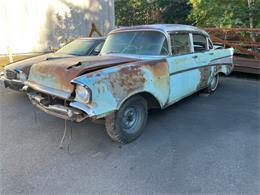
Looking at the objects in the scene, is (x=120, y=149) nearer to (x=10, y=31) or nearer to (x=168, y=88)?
(x=168, y=88)

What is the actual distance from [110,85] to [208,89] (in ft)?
11.6

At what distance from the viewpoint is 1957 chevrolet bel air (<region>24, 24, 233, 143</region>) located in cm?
312

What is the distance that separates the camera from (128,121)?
12.0ft

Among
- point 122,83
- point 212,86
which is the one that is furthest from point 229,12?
point 122,83

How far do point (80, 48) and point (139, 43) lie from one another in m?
2.45

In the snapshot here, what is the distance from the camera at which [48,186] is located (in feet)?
8.81

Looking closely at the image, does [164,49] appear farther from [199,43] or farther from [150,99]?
[199,43]

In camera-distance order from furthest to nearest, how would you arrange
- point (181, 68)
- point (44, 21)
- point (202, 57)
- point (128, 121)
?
point (44, 21)
point (202, 57)
point (181, 68)
point (128, 121)

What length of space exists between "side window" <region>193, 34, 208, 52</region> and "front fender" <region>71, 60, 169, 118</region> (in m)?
1.40

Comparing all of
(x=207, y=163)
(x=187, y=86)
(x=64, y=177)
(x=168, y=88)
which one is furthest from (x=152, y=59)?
(x=64, y=177)

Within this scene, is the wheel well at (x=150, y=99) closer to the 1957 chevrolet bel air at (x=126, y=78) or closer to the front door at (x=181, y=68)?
the 1957 chevrolet bel air at (x=126, y=78)

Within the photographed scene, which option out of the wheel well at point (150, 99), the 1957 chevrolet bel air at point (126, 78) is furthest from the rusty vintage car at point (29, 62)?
the wheel well at point (150, 99)

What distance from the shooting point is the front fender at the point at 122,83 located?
9.91 feet

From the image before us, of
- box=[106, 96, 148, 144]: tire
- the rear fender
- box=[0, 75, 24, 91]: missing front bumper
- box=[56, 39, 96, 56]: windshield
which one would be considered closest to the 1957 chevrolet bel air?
box=[106, 96, 148, 144]: tire
